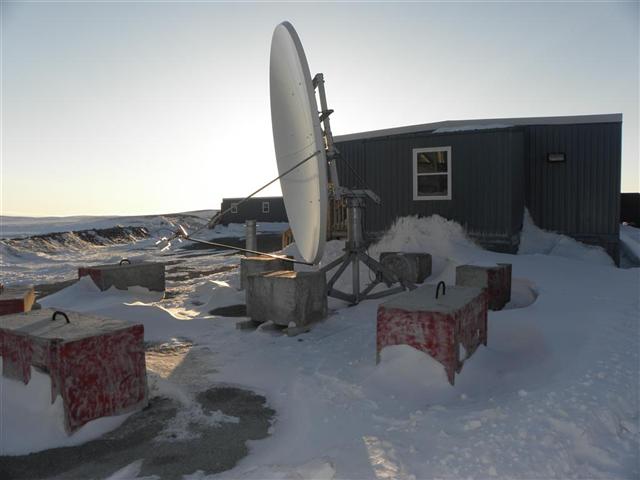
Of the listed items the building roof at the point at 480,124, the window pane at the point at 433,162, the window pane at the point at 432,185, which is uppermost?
the building roof at the point at 480,124

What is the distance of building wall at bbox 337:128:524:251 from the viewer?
12.4 metres

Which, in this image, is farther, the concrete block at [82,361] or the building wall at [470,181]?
the building wall at [470,181]

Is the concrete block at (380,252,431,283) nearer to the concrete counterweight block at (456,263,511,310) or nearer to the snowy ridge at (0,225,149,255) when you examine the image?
the concrete counterweight block at (456,263,511,310)

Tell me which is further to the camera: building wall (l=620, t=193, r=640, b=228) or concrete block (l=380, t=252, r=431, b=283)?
building wall (l=620, t=193, r=640, b=228)

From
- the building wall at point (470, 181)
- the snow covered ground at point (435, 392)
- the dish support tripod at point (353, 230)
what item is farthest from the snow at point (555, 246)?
the dish support tripod at point (353, 230)

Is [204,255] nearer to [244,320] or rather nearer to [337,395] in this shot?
[244,320]

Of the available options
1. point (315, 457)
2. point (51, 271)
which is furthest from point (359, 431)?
point (51, 271)

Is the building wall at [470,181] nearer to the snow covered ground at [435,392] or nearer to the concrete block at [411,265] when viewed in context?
the concrete block at [411,265]

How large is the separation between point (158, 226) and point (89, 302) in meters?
36.9

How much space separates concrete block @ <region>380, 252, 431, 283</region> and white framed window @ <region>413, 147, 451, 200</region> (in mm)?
2865

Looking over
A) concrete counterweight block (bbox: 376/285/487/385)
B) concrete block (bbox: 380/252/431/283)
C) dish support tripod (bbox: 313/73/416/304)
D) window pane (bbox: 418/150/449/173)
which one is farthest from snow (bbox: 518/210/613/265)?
concrete counterweight block (bbox: 376/285/487/385)

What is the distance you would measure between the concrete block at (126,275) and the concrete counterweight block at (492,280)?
7168 mm

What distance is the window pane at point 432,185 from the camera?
13398 millimetres

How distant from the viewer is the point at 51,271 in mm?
18703
